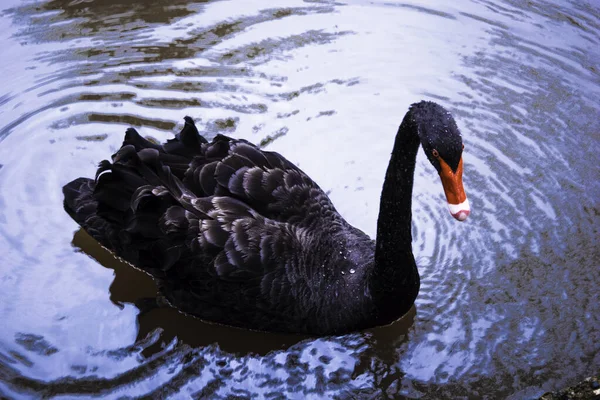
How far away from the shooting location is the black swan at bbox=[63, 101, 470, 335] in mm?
→ 4023

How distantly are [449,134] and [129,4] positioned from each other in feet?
15.1

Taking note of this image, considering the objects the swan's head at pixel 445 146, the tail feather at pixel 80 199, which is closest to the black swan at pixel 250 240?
the tail feather at pixel 80 199

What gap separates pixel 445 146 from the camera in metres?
3.32

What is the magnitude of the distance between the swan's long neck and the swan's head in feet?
0.30

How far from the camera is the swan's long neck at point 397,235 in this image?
362 centimetres

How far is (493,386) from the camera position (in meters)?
4.01

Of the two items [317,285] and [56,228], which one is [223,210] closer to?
[317,285]

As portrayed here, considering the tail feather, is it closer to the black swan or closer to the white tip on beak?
the black swan

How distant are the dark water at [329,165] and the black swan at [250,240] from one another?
275mm

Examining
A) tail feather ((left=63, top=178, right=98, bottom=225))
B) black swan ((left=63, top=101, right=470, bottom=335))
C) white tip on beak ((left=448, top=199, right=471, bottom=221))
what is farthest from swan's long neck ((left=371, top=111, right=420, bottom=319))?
tail feather ((left=63, top=178, right=98, bottom=225))

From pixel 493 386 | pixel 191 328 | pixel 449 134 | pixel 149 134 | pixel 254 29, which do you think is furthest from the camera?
pixel 254 29

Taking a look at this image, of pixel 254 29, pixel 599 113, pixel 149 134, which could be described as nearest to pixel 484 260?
pixel 599 113

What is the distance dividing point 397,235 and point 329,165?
1.61 m

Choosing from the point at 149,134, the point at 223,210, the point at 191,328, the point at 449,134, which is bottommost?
the point at 191,328
